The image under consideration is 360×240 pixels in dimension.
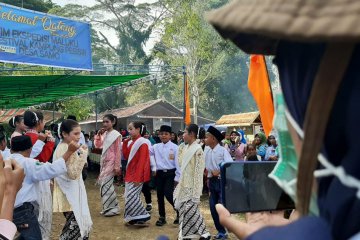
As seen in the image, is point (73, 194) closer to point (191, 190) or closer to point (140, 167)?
point (191, 190)

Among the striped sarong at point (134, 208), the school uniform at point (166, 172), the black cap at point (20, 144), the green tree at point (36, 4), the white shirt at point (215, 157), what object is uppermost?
the green tree at point (36, 4)

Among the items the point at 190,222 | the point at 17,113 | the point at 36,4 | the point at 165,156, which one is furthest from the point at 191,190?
the point at 36,4

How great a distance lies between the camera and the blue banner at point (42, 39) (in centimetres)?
712

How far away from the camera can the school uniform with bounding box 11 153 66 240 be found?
11.1 ft

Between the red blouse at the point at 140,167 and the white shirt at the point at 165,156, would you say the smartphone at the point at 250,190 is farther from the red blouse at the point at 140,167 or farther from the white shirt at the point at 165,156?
the white shirt at the point at 165,156

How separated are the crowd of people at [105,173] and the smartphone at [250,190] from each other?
1.06 meters

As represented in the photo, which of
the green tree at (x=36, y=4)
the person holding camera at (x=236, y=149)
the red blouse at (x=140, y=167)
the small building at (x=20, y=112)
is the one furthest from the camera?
the green tree at (x=36, y=4)

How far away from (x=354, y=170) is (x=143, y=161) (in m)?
6.00

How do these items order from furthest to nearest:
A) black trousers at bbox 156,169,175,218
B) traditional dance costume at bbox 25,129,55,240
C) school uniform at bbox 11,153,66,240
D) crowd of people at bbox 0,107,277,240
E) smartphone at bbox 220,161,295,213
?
black trousers at bbox 156,169,175,218, traditional dance costume at bbox 25,129,55,240, crowd of people at bbox 0,107,277,240, school uniform at bbox 11,153,66,240, smartphone at bbox 220,161,295,213

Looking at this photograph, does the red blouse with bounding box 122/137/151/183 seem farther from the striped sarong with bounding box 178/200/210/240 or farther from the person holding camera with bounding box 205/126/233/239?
the striped sarong with bounding box 178/200/210/240

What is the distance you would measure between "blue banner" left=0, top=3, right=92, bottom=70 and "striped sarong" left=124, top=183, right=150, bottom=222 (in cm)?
302

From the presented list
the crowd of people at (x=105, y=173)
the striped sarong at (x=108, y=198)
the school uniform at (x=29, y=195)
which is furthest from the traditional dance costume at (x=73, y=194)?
the striped sarong at (x=108, y=198)

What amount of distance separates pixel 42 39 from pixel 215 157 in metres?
4.11

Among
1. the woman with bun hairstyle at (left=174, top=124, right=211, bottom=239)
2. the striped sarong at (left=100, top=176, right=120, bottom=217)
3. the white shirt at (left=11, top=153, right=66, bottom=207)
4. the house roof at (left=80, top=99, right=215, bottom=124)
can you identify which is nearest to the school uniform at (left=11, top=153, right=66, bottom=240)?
the white shirt at (left=11, top=153, right=66, bottom=207)
